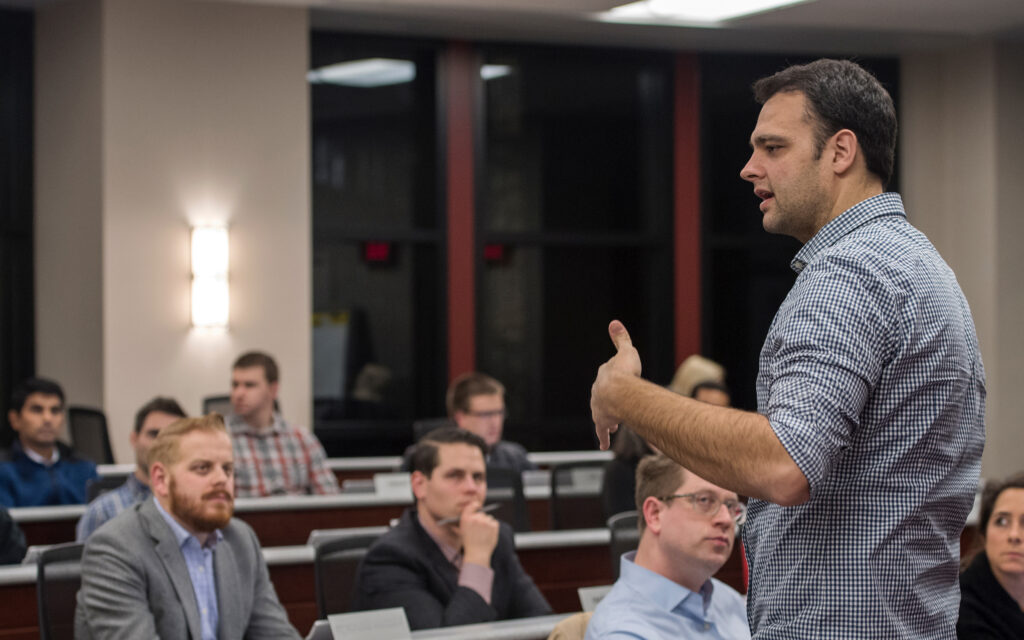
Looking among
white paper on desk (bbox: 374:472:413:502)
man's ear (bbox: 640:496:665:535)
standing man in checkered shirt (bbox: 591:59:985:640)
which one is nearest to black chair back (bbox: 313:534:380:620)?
man's ear (bbox: 640:496:665:535)

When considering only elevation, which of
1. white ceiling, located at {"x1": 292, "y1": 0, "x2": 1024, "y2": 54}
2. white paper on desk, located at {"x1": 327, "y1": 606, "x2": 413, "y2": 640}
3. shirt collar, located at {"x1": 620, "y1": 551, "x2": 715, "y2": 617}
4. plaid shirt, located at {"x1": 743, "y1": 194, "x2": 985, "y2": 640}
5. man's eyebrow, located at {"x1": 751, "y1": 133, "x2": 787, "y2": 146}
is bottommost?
white paper on desk, located at {"x1": 327, "y1": 606, "x2": 413, "y2": 640}

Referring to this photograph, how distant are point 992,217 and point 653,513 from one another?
23.7 feet

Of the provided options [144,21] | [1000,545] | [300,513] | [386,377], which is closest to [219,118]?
[144,21]

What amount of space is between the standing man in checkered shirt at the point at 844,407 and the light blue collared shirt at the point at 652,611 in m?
0.91

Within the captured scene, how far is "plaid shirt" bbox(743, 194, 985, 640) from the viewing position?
1393 mm

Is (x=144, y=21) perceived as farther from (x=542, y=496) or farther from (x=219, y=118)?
(x=542, y=496)

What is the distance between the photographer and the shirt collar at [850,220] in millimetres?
1533

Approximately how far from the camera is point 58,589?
10.5ft

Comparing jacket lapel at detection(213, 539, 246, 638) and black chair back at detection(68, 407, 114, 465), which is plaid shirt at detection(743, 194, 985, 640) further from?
black chair back at detection(68, 407, 114, 465)

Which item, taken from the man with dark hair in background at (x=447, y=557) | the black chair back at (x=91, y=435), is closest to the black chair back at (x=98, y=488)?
the black chair back at (x=91, y=435)

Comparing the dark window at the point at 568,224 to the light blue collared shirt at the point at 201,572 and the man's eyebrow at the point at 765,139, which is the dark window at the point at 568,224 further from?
the man's eyebrow at the point at 765,139

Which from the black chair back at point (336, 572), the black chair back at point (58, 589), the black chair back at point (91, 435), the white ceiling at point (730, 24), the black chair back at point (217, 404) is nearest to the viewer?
the black chair back at point (58, 589)

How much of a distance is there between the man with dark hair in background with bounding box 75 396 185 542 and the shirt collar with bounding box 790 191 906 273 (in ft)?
8.16

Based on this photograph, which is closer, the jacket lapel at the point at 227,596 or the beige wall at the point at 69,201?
the jacket lapel at the point at 227,596
